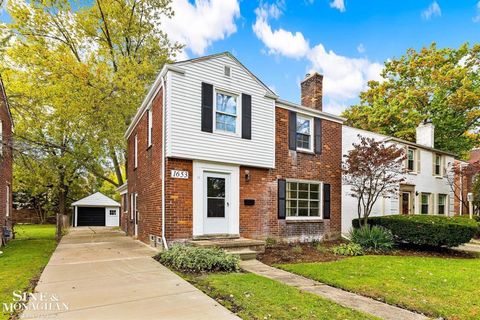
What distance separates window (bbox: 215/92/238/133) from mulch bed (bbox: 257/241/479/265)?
4011 mm

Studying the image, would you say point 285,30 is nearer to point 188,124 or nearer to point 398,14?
point 398,14

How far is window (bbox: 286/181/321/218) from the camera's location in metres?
11.2

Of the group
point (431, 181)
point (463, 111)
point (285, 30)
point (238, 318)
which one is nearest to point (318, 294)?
point (238, 318)

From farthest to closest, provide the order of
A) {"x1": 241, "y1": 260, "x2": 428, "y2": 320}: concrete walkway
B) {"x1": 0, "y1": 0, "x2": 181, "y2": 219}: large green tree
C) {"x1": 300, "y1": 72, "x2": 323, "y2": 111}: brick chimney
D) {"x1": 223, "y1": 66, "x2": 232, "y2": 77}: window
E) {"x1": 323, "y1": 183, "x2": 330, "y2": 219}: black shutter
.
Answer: {"x1": 0, "y1": 0, "x2": 181, "y2": 219}: large green tree
{"x1": 300, "y1": 72, "x2": 323, "y2": 111}: brick chimney
{"x1": 323, "y1": 183, "x2": 330, "y2": 219}: black shutter
{"x1": 223, "y1": 66, "x2": 232, "y2": 77}: window
{"x1": 241, "y1": 260, "x2": 428, "y2": 320}: concrete walkway

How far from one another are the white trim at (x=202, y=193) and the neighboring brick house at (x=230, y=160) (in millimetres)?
30

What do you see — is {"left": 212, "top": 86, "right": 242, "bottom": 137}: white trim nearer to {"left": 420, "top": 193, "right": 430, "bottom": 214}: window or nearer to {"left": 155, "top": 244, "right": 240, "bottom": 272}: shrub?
{"left": 155, "top": 244, "right": 240, "bottom": 272}: shrub

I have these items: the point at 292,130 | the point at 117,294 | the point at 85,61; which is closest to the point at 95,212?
the point at 85,61

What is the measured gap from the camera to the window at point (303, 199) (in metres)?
11.2

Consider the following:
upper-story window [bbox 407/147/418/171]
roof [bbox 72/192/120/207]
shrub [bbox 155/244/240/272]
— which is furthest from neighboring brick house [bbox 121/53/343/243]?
roof [bbox 72/192/120/207]

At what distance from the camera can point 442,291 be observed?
5.32 metres

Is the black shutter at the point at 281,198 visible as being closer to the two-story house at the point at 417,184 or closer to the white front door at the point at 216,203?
the white front door at the point at 216,203

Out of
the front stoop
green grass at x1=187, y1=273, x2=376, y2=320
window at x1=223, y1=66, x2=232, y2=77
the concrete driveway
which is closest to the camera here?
the concrete driveway

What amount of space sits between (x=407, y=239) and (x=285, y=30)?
1133 centimetres

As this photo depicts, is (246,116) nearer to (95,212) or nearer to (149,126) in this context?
(149,126)
